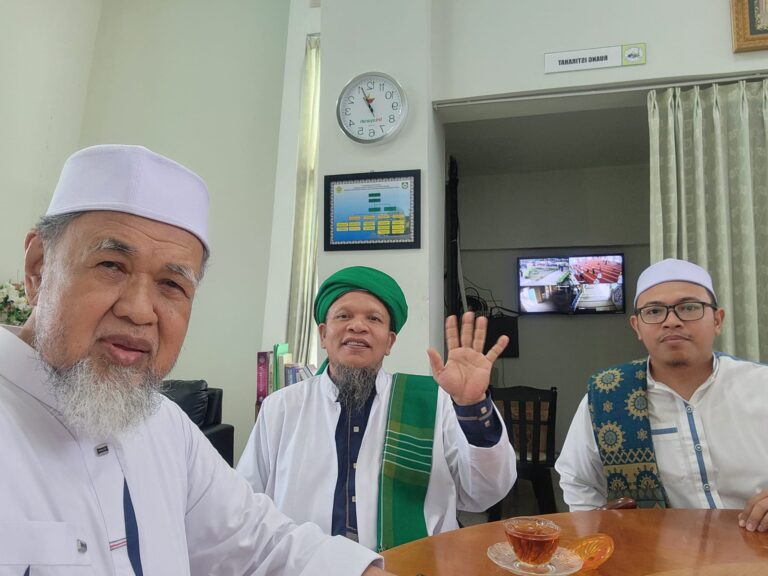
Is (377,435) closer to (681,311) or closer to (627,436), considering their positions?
(627,436)

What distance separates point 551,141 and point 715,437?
369 cm

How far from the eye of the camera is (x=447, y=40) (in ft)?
10.6

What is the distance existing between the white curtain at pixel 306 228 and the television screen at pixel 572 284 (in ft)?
9.72

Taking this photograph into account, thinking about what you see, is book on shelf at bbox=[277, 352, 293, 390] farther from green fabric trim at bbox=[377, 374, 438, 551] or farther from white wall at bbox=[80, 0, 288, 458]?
green fabric trim at bbox=[377, 374, 438, 551]

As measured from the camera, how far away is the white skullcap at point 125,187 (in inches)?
34.7

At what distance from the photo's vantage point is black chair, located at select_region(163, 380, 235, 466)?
9.71 feet

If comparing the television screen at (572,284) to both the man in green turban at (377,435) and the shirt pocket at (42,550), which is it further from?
the shirt pocket at (42,550)

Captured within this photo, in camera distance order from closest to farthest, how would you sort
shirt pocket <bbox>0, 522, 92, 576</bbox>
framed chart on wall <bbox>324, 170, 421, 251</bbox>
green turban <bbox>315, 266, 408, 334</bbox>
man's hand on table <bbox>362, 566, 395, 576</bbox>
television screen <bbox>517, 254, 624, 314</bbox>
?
1. shirt pocket <bbox>0, 522, 92, 576</bbox>
2. man's hand on table <bbox>362, 566, 395, 576</bbox>
3. green turban <bbox>315, 266, 408, 334</bbox>
4. framed chart on wall <bbox>324, 170, 421, 251</bbox>
5. television screen <bbox>517, 254, 624, 314</bbox>

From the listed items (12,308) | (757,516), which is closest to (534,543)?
(757,516)

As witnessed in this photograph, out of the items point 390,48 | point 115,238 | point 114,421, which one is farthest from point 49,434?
point 390,48

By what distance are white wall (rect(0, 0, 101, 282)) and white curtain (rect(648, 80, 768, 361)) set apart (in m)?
4.27

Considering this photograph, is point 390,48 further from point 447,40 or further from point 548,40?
point 548,40

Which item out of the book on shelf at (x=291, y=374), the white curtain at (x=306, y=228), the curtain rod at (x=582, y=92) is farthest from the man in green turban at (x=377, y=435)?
the curtain rod at (x=582, y=92)

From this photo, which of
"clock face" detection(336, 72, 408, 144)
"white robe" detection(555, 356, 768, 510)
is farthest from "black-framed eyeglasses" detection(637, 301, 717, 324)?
"clock face" detection(336, 72, 408, 144)
